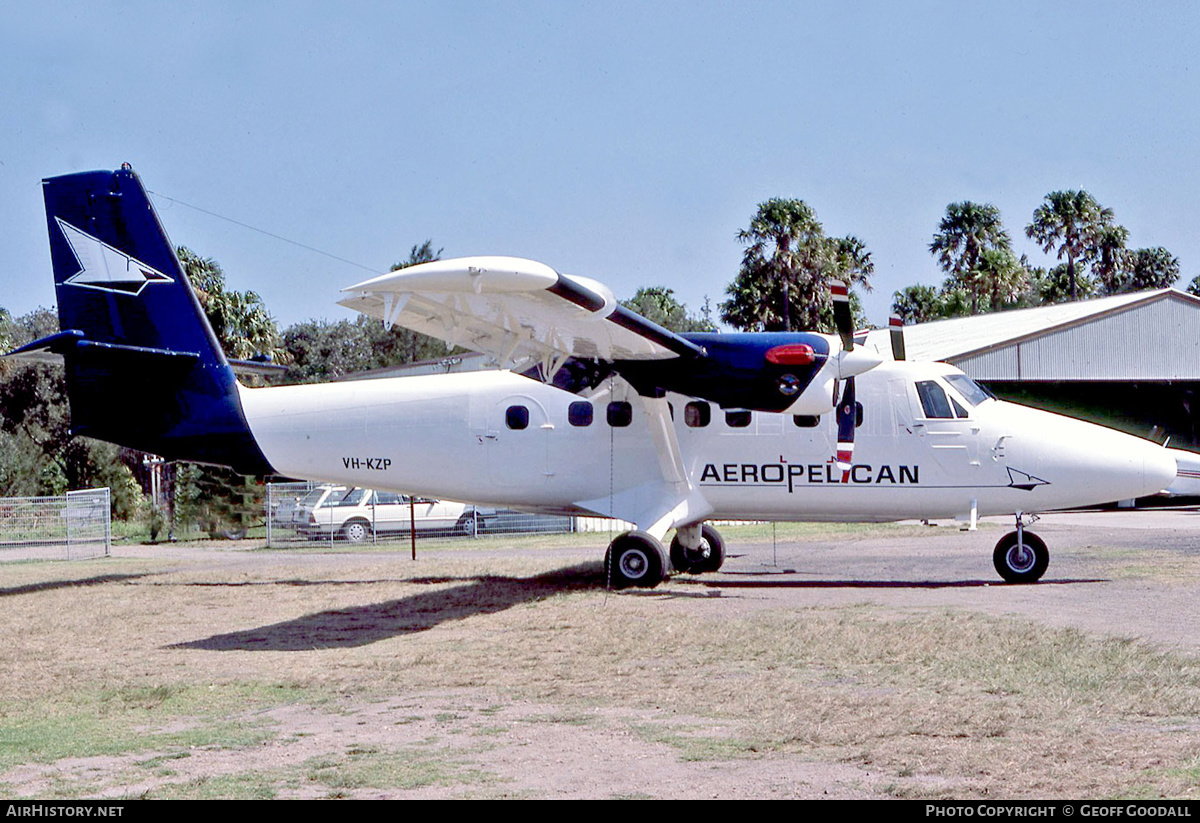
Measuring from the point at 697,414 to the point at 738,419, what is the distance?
0.56 meters

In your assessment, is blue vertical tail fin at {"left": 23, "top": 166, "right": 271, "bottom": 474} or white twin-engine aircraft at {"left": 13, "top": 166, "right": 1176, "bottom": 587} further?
blue vertical tail fin at {"left": 23, "top": 166, "right": 271, "bottom": 474}

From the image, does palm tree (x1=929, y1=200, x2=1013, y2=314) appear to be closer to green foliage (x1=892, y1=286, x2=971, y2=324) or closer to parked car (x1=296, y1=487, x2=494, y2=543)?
green foliage (x1=892, y1=286, x2=971, y2=324)

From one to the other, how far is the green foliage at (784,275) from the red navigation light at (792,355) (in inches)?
1367

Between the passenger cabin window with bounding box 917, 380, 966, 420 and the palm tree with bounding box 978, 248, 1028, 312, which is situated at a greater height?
the palm tree with bounding box 978, 248, 1028, 312

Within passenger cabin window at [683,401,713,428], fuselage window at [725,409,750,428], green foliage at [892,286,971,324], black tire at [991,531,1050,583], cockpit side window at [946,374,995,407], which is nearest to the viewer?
black tire at [991,531,1050,583]

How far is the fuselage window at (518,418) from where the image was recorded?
17.0 metres

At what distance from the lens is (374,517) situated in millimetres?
29234

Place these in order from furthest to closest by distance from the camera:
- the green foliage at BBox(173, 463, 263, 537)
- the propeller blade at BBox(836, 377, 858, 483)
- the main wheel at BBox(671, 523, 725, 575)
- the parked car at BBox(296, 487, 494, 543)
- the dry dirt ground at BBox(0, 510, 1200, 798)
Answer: the green foliage at BBox(173, 463, 263, 537) < the parked car at BBox(296, 487, 494, 543) < the main wheel at BBox(671, 523, 725, 575) < the propeller blade at BBox(836, 377, 858, 483) < the dry dirt ground at BBox(0, 510, 1200, 798)

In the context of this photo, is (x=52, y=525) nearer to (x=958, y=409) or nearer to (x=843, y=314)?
(x=843, y=314)

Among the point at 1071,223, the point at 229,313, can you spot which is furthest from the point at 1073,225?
the point at 229,313

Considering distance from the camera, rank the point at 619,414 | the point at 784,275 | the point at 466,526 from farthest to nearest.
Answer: the point at 784,275, the point at 466,526, the point at 619,414

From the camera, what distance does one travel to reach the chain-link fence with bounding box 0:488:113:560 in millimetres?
26641

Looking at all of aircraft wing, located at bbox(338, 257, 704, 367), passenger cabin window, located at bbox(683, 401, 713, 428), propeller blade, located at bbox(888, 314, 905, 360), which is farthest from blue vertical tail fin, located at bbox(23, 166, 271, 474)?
propeller blade, located at bbox(888, 314, 905, 360)

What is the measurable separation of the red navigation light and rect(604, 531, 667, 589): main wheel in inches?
109
